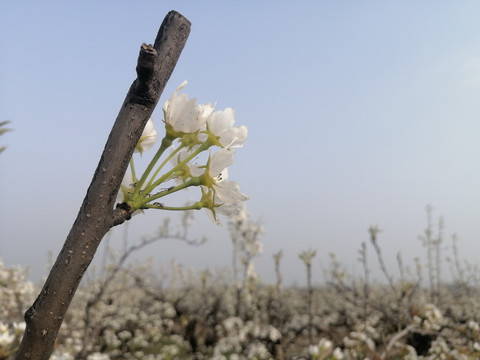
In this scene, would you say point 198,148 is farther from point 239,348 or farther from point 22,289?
point 239,348

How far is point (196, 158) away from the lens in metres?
0.87

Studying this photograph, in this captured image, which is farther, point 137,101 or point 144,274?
point 144,274

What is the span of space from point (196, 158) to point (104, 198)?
25 cm

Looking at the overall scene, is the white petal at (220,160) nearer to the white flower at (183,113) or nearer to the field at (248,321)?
the white flower at (183,113)

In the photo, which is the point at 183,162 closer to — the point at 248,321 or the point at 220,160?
the point at 220,160

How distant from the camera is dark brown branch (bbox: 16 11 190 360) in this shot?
0.62 m

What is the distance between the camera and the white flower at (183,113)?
783 mm

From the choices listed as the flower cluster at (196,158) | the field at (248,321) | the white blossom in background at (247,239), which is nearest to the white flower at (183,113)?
the flower cluster at (196,158)

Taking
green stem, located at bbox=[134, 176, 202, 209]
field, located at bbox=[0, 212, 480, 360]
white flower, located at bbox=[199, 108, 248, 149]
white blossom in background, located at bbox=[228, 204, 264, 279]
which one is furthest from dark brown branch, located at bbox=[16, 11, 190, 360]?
white blossom in background, located at bbox=[228, 204, 264, 279]

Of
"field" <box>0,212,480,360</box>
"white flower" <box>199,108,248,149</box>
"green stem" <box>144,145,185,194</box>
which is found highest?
"white flower" <box>199,108,248,149</box>

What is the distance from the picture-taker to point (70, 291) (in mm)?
630

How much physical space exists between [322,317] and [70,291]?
39.4ft

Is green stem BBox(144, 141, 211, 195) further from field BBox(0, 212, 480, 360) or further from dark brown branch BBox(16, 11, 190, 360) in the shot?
field BBox(0, 212, 480, 360)

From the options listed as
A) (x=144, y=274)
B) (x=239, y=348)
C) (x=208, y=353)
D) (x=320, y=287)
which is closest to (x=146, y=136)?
(x=239, y=348)
